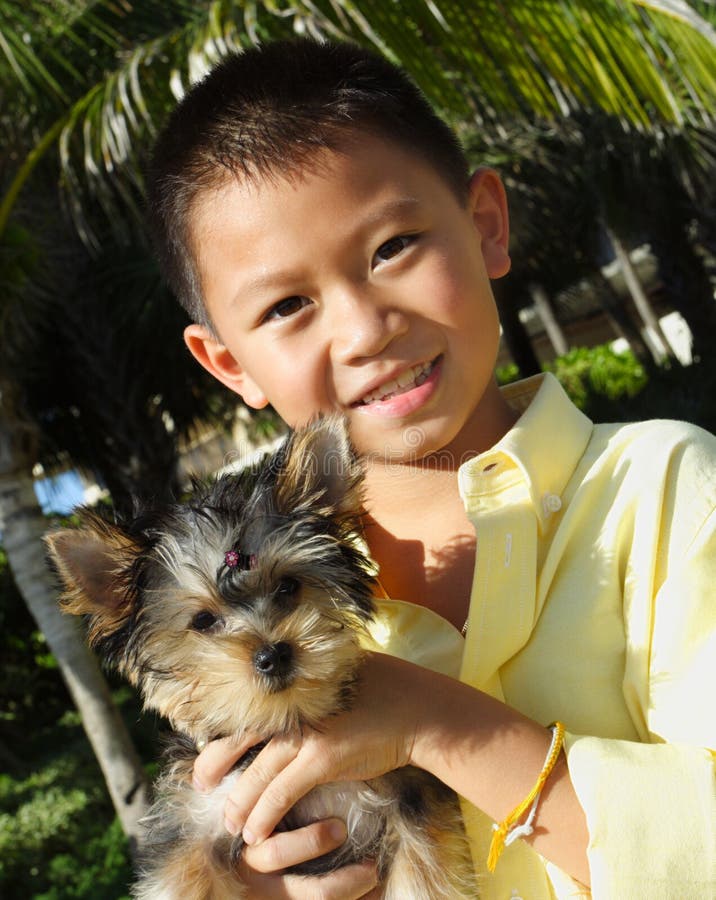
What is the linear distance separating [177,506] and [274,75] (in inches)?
46.7

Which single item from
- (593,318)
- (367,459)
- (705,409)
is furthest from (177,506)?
(593,318)

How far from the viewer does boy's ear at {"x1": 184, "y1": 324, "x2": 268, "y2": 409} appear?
272 centimetres

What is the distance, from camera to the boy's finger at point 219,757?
2.28 meters

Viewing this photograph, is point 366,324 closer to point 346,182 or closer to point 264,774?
point 346,182

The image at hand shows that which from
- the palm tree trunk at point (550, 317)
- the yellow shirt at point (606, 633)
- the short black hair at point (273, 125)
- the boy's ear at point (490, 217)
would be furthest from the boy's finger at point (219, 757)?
the palm tree trunk at point (550, 317)

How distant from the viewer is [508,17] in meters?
5.79

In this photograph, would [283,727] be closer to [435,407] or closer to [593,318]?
[435,407]

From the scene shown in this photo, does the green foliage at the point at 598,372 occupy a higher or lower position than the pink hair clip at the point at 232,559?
lower

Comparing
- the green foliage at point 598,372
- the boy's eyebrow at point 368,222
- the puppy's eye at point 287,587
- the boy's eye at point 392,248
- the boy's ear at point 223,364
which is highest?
the boy's eyebrow at point 368,222

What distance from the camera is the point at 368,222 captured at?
2.26 meters

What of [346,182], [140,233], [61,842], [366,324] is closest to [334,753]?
[366,324]

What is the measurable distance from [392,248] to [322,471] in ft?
1.88

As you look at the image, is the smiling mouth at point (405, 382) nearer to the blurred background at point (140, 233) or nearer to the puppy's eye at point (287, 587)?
the puppy's eye at point (287, 587)

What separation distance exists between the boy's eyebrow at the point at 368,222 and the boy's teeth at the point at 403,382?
34 cm
